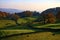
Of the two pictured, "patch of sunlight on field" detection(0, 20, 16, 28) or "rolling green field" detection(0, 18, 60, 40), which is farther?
"patch of sunlight on field" detection(0, 20, 16, 28)

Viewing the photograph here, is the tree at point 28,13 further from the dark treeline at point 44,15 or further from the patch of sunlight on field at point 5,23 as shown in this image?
the patch of sunlight on field at point 5,23

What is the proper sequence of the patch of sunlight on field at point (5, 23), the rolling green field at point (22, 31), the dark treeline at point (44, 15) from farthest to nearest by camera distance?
1. the dark treeline at point (44, 15)
2. the patch of sunlight on field at point (5, 23)
3. the rolling green field at point (22, 31)

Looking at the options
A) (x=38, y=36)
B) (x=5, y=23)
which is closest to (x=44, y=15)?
(x=38, y=36)

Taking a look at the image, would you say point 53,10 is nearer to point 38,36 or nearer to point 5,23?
point 38,36

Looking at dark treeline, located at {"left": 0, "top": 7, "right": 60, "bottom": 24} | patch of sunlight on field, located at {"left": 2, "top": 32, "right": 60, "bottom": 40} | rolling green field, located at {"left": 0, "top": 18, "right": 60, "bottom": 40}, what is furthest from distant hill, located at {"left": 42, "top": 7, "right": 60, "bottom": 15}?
patch of sunlight on field, located at {"left": 2, "top": 32, "right": 60, "bottom": 40}

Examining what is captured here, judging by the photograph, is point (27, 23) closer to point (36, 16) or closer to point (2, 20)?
point (36, 16)

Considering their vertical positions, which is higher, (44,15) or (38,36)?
(44,15)

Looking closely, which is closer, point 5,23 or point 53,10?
point 5,23

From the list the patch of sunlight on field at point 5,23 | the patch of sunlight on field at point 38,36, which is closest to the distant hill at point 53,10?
the patch of sunlight on field at point 38,36

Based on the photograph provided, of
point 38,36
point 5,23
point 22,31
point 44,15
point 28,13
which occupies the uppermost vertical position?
point 28,13

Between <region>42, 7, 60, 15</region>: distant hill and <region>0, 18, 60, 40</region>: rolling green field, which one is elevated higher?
<region>42, 7, 60, 15</region>: distant hill

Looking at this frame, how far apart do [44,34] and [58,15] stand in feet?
3.54

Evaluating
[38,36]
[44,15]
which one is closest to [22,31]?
[38,36]

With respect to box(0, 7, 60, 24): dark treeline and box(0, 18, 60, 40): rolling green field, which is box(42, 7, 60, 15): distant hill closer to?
box(0, 7, 60, 24): dark treeline
